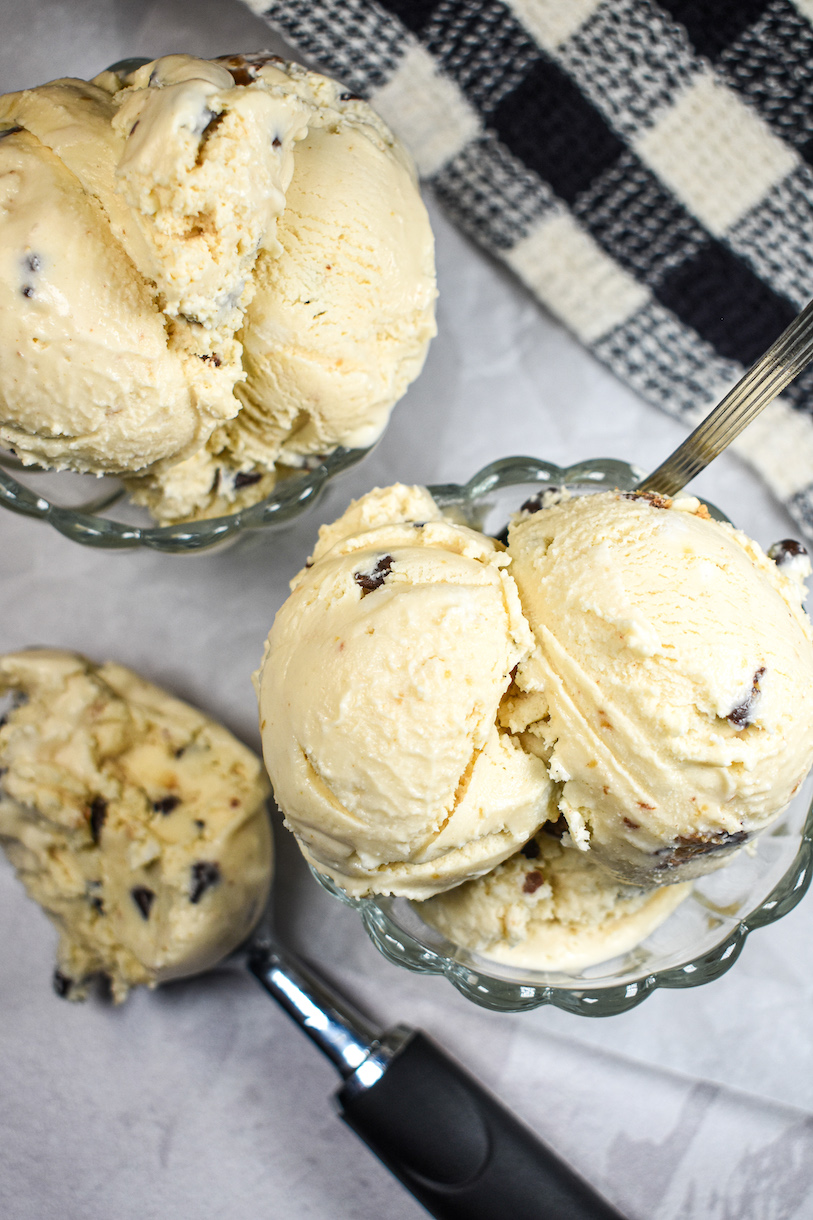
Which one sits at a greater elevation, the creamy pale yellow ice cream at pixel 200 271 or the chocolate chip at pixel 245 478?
the creamy pale yellow ice cream at pixel 200 271

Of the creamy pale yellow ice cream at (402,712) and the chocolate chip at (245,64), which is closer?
the creamy pale yellow ice cream at (402,712)

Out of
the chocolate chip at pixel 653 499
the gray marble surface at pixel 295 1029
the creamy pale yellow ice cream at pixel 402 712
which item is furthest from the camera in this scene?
the gray marble surface at pixel 295 1029

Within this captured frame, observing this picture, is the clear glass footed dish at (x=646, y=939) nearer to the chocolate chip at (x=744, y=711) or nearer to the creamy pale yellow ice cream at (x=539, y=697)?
the creamy pale yellow ice cream at (x=539, y=697)

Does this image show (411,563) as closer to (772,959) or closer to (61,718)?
(61,718)

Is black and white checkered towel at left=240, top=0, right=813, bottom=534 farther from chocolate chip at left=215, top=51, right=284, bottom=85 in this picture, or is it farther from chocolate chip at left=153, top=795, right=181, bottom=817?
chocolate chip at left=153, top=795, right=181, bottom=817

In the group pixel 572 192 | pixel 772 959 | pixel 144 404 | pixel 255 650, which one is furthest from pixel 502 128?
pixel 772 959

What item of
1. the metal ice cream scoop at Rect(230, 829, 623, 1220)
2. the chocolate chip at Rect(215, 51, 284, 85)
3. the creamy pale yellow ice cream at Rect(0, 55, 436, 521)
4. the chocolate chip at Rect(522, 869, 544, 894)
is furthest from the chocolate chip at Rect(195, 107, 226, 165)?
the metal ice cream scoop at Rect(230, 829, 623, 1220)

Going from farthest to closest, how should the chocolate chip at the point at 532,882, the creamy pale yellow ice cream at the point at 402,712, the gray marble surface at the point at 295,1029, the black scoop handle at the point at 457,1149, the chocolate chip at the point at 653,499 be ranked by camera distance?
the gray marble surface at the point at 295,1029 → the black scoop handle at the point at 457,1149 → the chocolate chip at the point at 532,882 → the chocolate chip at the point at 653,499 → the creamy pale yellow ice cream at the point at 402,712

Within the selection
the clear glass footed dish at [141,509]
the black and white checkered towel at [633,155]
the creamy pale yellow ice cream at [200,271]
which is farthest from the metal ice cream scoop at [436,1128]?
the black and white checkered towel at [633,155]
